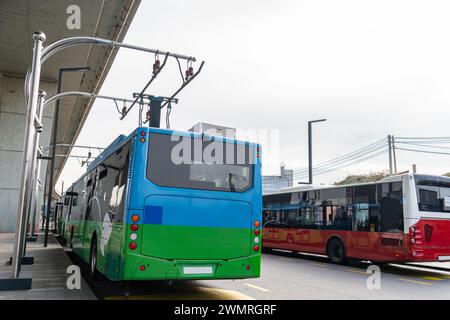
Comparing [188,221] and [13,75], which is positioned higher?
[13,75]

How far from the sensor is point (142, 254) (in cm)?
664

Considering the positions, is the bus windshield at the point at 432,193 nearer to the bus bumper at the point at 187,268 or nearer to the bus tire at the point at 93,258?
the bus bumper at the point at 187,268

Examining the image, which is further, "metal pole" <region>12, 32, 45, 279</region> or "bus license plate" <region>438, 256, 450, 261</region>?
"bus license plate" <region>438, 256, 450, 261</region>

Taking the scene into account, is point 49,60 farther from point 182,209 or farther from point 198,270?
point 198,270

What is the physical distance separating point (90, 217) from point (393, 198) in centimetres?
870

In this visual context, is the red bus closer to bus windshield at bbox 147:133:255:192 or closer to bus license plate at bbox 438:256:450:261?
bus license plate at bbox 438:256:450:261

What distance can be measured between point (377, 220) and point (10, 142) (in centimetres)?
2072

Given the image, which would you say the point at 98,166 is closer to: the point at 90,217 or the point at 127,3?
the point at 90,217

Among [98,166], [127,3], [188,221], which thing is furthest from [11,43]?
[188,221]

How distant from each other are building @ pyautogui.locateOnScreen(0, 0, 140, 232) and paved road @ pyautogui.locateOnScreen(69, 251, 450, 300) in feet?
36.3

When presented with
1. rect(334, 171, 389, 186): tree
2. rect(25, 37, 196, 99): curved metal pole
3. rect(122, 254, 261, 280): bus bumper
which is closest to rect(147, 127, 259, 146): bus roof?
rect(122, 254, 261, 280): bus bumper

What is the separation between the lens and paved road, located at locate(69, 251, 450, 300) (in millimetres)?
8047

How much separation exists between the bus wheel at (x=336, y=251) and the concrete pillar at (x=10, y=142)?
17.9 m

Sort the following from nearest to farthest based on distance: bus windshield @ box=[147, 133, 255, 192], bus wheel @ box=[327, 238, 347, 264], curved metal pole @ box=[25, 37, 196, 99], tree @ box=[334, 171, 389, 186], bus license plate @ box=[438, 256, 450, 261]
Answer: bus windshield @ box=[147, 133, 255, 192] < curved metal pole @ box=[25, 37, 196, 99] < bus license plate @ box=[438, 256, 450, 261] < bus wheel @ box=[327, 238, 347, 264] < tree @ box=[334, 171, 389, 186]
